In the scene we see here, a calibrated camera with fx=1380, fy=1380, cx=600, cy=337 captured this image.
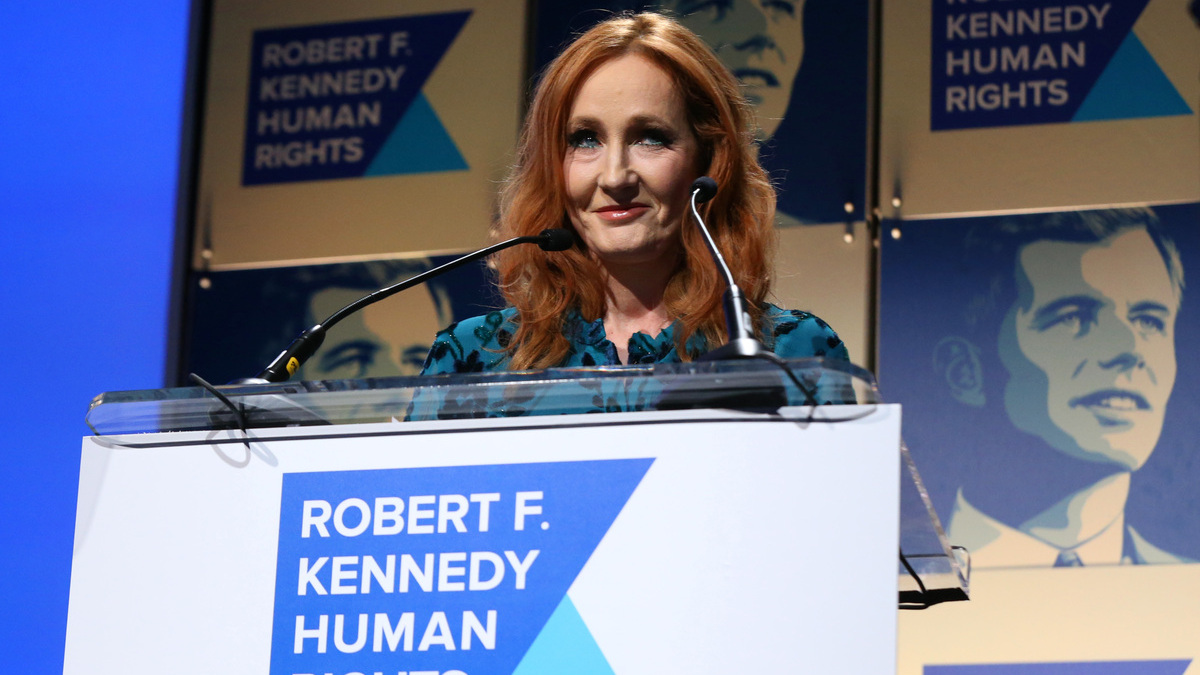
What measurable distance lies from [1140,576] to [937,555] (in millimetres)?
1963

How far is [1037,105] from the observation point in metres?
3.24

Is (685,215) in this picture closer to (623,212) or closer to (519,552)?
(623,212)

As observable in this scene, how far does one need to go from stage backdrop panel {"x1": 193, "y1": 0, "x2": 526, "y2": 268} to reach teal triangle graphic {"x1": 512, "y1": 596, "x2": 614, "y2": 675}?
2.79m

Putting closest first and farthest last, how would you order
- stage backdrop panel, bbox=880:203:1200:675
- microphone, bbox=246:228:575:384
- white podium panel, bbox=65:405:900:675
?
white podium panel, bbox=65:405:900:675
microphone, bbox=246:228:575:384
stage backdrop panel, bbox=880:203:1200:675

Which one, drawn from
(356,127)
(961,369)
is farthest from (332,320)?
(356,127)

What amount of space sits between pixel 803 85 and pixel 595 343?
197 centimetres

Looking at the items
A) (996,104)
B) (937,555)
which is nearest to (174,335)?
(996,104)

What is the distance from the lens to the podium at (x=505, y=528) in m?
0.86

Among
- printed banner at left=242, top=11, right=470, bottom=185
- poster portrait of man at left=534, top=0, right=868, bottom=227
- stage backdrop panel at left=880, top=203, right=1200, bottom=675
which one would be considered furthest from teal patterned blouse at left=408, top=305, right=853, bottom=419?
printed banner at left=242, top=11, right=470, bottom=185

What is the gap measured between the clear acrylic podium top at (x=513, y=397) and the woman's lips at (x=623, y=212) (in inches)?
24.4

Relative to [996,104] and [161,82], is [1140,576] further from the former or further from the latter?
[161,82]

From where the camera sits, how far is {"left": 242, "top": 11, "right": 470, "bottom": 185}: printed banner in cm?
373

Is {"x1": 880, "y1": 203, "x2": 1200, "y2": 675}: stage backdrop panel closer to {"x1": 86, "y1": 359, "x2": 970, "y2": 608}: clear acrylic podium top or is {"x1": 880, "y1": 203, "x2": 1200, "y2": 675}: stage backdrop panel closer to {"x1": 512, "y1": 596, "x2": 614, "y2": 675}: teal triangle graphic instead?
{"x1": 86, "y1": 359, "x2": 970, "y2": 608}: clear acrylic podium top

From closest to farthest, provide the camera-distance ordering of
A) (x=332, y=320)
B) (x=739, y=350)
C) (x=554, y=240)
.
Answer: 1. (x=739, y=350)
2. (x=332, y=320)
3. (x=554, y=240)
